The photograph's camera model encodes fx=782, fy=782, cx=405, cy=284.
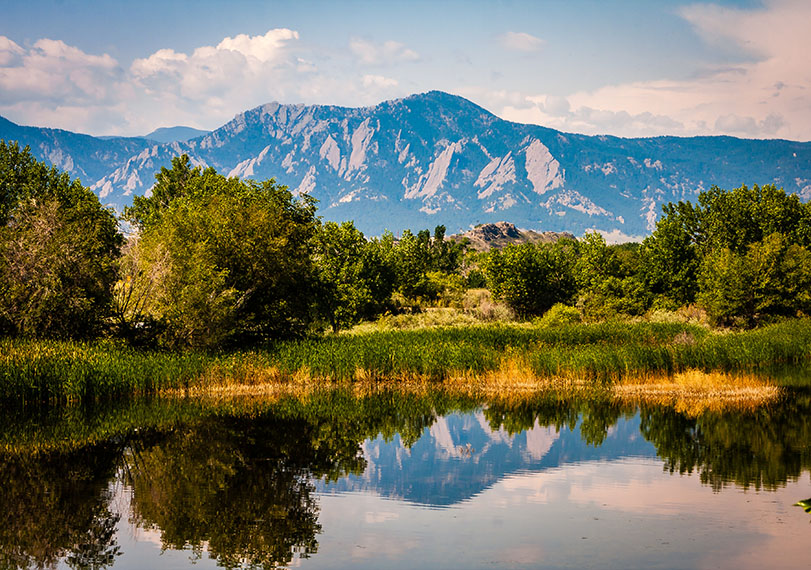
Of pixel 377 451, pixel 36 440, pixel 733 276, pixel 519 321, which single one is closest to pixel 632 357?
pixel 377 451

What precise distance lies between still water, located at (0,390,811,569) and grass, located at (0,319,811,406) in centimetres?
238

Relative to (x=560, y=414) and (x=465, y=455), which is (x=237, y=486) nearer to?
(x=465, y=455)

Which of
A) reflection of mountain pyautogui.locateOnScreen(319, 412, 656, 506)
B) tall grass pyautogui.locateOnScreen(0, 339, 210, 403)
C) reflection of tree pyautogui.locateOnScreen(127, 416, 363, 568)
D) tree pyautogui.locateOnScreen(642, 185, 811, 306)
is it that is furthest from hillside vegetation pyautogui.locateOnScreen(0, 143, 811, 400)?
reflection of mountain pyautogui.locateOnScreen(319, 412, 656, 506)

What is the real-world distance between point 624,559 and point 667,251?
70.0 meters

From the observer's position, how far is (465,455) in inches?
1056

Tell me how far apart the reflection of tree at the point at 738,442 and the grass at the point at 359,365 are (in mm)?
6399

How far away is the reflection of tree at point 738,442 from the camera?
23.1 m

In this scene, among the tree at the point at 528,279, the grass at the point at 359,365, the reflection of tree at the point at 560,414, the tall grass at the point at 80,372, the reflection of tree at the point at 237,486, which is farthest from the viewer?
the tree at the point at 528,279

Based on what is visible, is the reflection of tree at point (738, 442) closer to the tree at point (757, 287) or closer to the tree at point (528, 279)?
the tree at point (757, 287)

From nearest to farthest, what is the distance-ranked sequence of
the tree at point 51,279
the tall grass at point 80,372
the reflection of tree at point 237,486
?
1. the reflection of tree at point 237,486
2. the tall grass at point 80,372
3. the tree at point 51,279

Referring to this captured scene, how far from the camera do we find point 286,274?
162ft

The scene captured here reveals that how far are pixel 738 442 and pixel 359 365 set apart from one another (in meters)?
19.7

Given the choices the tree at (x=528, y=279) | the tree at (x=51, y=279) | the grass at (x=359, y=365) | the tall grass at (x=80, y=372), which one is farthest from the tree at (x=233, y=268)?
the tree at (x=528, y=279)

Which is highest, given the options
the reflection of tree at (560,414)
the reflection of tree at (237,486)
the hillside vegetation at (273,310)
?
the hillside vegetation at (273,310)
